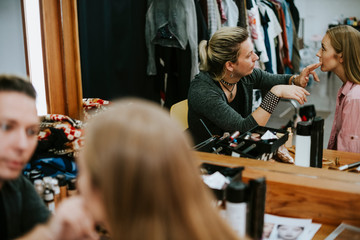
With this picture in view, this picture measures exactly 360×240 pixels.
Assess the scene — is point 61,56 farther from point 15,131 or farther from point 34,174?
point 15,131

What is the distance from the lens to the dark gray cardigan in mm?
2082

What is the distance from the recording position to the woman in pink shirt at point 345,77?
198 cm

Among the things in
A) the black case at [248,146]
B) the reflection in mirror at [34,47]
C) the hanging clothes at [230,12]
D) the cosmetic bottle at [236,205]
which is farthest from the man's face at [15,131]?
the hanging clothes at [230,12]

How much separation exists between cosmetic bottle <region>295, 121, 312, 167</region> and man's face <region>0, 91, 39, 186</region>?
114 cm

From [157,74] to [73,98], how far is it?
3.05ft

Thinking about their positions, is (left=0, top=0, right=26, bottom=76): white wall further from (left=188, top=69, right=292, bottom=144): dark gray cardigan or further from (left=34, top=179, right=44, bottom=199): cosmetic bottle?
(left=34, top=179, right=44, bottom=199): cosmetic bottle

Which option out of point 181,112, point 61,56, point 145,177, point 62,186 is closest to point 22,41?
point 61,56

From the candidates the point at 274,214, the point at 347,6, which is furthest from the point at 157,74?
the point at 347,6

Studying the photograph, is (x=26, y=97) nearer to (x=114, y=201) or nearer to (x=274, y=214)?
(x=114, y=201)

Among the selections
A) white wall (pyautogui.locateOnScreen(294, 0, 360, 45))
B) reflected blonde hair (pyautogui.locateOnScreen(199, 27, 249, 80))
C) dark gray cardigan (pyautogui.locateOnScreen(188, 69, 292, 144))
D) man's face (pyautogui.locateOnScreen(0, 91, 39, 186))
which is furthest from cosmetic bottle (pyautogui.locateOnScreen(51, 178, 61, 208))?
white wall (pyautogui.locateOnScreen(294, 0, 360, 45))

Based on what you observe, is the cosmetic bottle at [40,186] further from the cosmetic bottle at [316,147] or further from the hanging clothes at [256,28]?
the hanging clothes at [256,28]

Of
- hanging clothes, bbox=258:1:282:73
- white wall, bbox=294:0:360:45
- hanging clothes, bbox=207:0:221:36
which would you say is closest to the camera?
hanging clothes, bbox=207:0:221:36

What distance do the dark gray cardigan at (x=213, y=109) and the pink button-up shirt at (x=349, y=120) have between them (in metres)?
0.45

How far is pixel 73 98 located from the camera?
276cm
